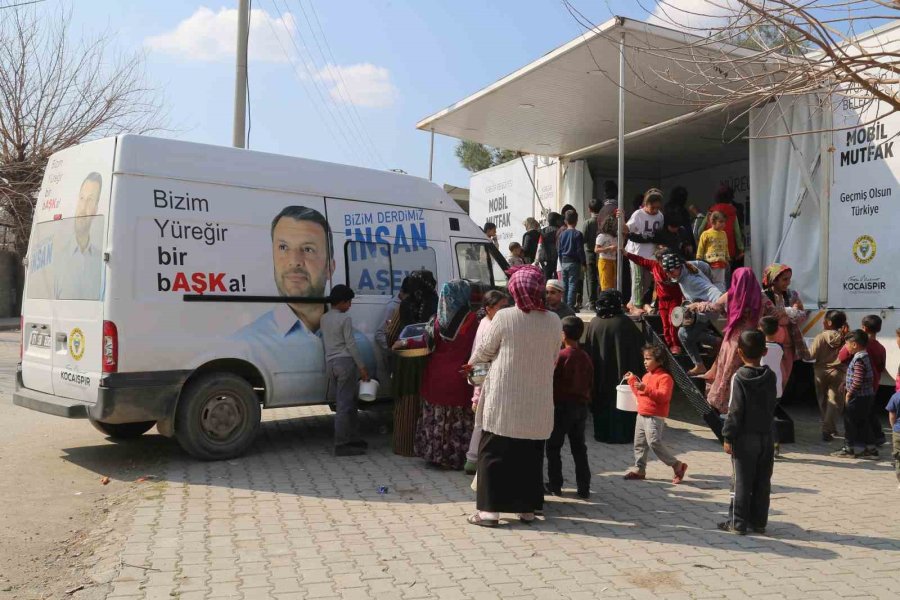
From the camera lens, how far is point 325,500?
6.13 meters

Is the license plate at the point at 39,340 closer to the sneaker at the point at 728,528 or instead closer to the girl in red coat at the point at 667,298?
the sneaker at the point at 728,528

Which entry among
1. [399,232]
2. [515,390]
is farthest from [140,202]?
[515,390]

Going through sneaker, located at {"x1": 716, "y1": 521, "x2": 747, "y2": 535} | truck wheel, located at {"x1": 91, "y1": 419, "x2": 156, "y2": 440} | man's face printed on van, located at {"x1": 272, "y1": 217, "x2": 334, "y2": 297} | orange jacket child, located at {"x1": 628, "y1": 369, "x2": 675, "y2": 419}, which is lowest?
sneaker, located at {"x1": 716, "y1": 521, "x2": 747, "y2": 535}

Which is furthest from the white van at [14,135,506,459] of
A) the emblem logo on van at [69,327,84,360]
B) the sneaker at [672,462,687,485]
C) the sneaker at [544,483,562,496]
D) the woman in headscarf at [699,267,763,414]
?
the woman in headscarf at [699,267,763,414]

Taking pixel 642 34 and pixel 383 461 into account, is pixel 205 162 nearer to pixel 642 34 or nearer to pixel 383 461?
pixel 383 461

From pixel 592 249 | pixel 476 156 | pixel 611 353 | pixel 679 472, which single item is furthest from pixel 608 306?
pixel 476 156

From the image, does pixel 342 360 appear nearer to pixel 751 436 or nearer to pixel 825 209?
pixel 751 436

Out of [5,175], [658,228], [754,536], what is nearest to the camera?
[754,536]

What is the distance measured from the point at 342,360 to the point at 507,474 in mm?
2623

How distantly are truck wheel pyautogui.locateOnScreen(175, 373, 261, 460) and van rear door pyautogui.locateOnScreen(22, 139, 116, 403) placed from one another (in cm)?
81

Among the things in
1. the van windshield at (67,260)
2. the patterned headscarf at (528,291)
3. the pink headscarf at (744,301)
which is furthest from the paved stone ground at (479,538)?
the van windshield at (67,260)

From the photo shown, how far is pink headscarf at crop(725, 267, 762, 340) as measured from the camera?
307 inches

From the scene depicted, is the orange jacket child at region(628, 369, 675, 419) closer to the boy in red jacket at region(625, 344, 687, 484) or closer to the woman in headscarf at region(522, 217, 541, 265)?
the boy in red jacket at region(625, 344, 687, 484)

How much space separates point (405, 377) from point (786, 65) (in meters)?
4.16
